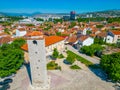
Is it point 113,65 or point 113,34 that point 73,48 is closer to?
point 113,34

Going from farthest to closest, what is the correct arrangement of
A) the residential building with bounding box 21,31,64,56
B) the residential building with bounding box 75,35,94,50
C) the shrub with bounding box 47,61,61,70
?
the residential building with bounding box 75,35,94,50
the residential building with bounding box 21,31,64,56
the shrub with bounding box 47,61,61,70

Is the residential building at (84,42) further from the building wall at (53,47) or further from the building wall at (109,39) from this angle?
the building wall at (109,39)

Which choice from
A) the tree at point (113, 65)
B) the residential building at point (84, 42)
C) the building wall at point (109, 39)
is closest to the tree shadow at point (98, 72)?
the tree at point (113, 65)

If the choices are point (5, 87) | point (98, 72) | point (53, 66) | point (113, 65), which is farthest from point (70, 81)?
point (5, 87)

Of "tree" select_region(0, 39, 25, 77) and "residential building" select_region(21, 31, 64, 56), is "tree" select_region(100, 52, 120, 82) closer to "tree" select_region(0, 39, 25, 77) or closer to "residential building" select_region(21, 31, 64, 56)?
"tree" select_region(0, 39, 25, 77)

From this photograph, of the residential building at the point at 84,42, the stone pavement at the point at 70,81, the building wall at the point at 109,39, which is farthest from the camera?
the building wall at the point at 109,39

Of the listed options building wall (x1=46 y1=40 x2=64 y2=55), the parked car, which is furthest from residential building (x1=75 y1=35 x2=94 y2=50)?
the parked car

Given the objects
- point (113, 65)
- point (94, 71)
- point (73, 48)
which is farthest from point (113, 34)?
point (113, 65)

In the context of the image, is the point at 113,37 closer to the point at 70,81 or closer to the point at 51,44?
the point at 51,44

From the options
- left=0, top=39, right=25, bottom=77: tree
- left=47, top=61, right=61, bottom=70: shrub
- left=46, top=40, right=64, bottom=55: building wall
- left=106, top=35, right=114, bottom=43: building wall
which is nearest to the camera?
left=0, top=39, right=25, bottom=77: tree
